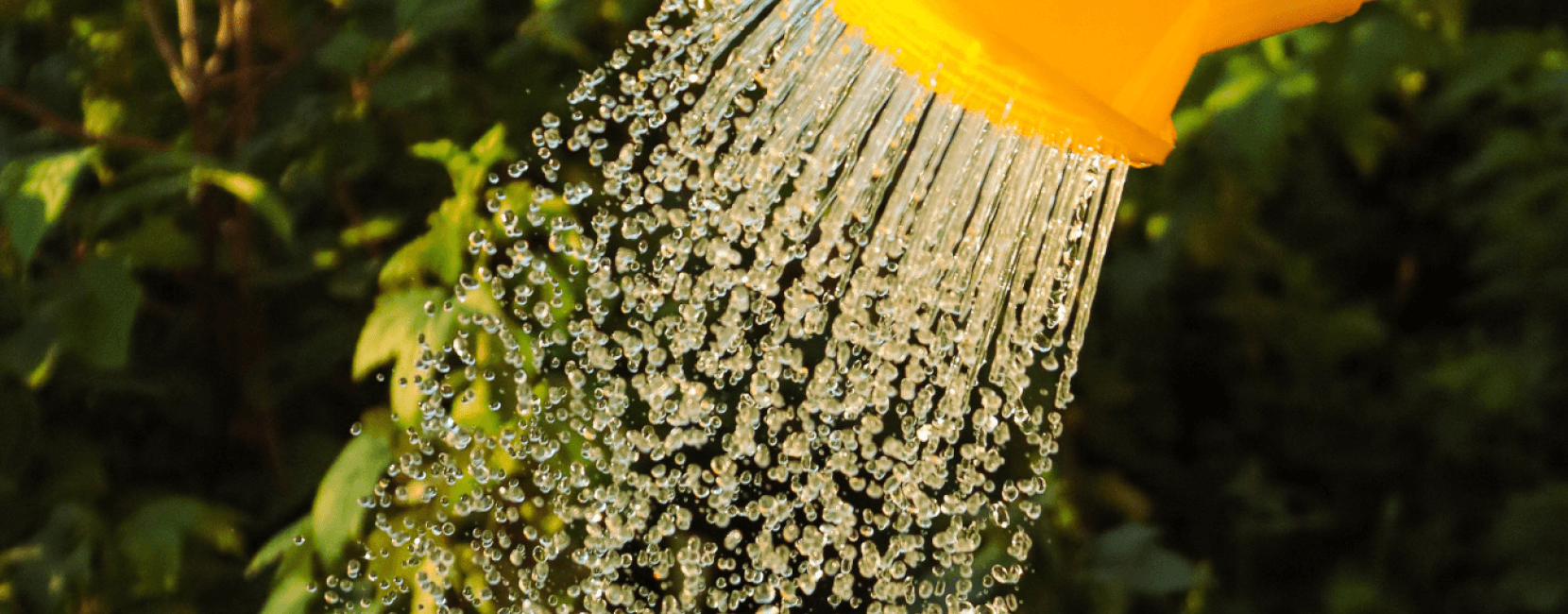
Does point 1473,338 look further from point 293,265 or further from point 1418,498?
point 293,265

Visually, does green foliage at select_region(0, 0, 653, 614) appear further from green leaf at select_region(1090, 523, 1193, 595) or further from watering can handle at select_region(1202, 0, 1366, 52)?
green leaf at select_region(1090, 523, 1193, 595)

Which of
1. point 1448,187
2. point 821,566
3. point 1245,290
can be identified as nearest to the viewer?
point 821,566

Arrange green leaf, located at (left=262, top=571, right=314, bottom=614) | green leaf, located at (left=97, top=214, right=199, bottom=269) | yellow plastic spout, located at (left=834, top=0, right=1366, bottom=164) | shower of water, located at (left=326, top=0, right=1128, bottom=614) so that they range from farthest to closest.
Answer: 1. green leaf, located at (left=97, top=214, right=199, bottom=269)
2. green leaf, located at (left=262, top=571, right=314, bottom=614)
3. shower of water, located at (left=326, top=0, right=1128, bottom=614)
4. yellow plastic spout, located at (left=834, top=0, right=1366, bottom=164)

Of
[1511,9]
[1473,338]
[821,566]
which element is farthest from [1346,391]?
[821,566]

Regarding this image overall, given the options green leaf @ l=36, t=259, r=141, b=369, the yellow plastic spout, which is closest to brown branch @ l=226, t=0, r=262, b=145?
green leaf @ l=36, t=259, r=141, b=369

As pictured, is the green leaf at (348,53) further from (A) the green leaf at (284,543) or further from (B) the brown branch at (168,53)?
(A) the green leaf at (284,543)

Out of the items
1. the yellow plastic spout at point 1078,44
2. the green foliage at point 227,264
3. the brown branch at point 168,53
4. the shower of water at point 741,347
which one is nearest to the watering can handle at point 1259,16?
the yellow plastic spout at point 1078,44

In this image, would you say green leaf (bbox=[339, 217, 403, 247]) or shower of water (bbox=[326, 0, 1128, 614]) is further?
green leaf (bbox=[339, 217, 403, 247])

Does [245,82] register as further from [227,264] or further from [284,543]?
[284,543]
